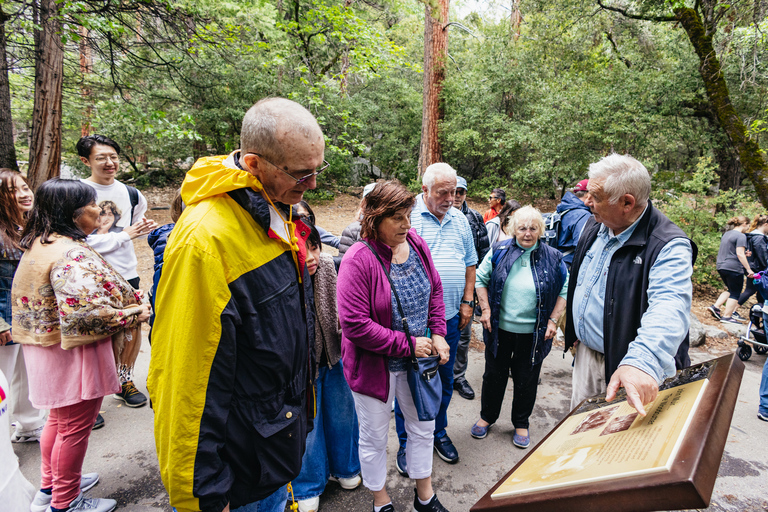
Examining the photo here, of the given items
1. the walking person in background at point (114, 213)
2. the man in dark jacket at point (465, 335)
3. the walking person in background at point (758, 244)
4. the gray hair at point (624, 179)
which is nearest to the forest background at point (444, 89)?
the walking person in background at point (758, 244)

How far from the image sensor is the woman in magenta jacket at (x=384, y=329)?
7.09 feet

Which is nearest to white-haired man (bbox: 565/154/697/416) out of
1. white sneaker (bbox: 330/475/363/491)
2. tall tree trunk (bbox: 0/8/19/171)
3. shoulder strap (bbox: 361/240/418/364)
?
shoulder strap (bbox: 361/240/418/364)

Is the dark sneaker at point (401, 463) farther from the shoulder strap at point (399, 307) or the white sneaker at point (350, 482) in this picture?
the shoulder strap at point (399, 307)

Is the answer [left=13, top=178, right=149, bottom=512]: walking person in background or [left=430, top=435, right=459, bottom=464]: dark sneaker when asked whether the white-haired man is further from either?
[left=13, top=178, right=149, bottom=512]: walking person in background

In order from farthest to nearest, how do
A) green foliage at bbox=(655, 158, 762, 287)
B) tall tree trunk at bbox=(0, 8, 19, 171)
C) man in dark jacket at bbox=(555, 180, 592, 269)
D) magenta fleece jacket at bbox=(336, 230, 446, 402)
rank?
green foliage at bbox=(655, 158, 762, 287) < tall tree trunk at bbox=(0, 8, 19, 171) < man in dark jacket at bbox=(555, 180, 592, 269) < magenta fleece jacket at bbox=(336, 230, 446, 402)

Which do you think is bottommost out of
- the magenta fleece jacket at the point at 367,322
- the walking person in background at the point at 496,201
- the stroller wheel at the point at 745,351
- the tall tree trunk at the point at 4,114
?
the stroller wheel at the point at 745,351

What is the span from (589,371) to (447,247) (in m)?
1.31

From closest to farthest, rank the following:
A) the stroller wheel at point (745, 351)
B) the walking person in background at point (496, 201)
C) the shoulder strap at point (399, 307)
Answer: the shoulder strap at point (399, 307), the stroller wheel at point (745, 351), the walking person in background at point (496, 201)

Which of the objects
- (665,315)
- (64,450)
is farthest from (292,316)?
(64,450)

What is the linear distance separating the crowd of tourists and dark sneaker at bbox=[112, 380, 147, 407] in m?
0.02

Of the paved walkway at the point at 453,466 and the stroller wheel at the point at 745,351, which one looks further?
the stroller wheel at the point at 745,351

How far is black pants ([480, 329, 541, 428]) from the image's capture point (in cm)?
316

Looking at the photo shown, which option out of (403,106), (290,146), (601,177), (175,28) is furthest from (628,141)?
(290,146)

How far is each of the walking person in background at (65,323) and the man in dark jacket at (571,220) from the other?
155 inches
